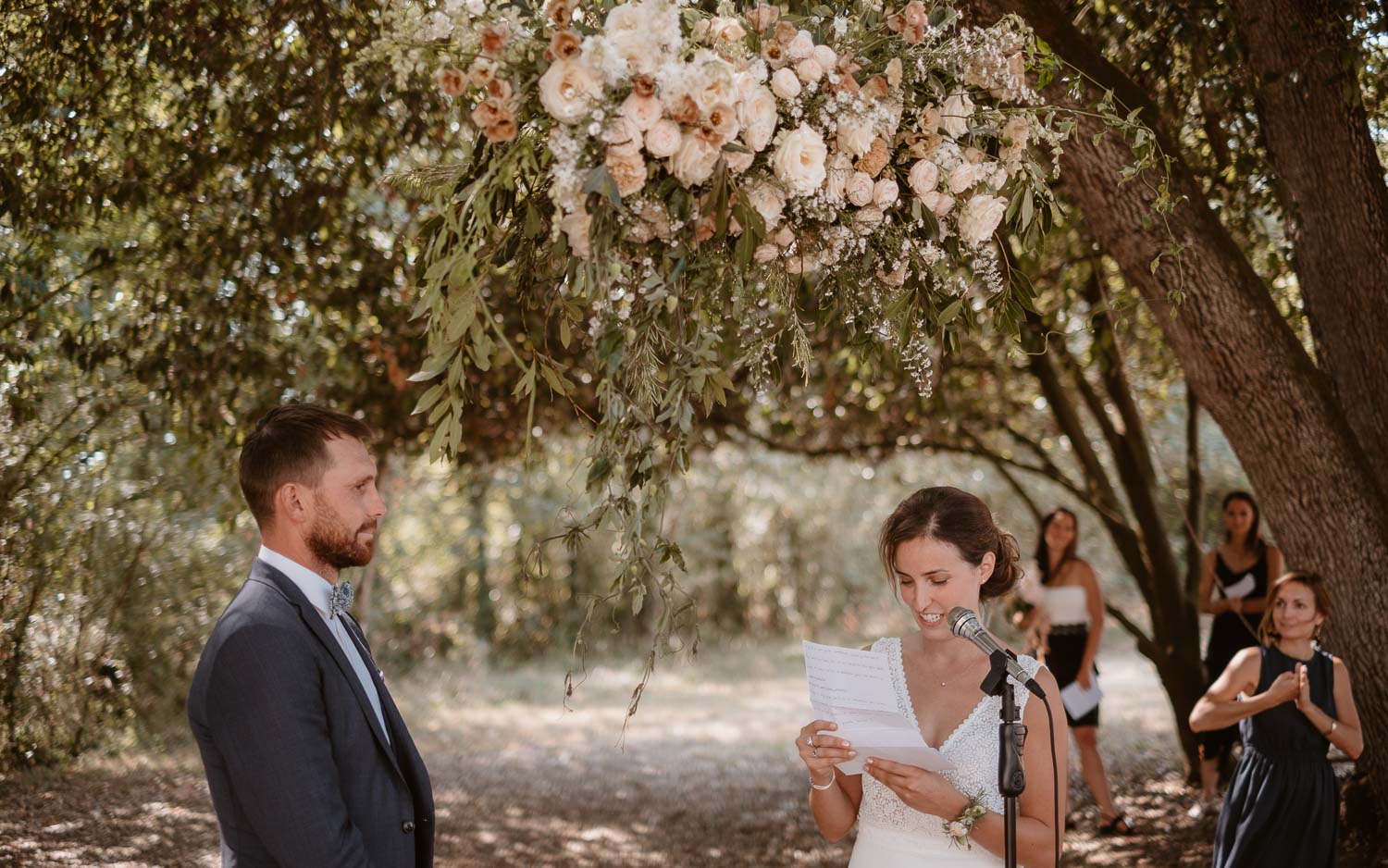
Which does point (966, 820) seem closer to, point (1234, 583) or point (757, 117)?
point (757, 117)

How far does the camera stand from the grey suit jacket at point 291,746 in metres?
2.18

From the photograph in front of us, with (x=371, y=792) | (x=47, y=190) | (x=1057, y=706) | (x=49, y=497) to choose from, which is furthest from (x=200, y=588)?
(x=1057, y=706)

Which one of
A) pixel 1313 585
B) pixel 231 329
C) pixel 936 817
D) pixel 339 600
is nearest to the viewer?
pixel 339 600

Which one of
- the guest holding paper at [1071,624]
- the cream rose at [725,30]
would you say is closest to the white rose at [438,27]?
the cream rose at [725,30]

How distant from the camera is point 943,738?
2.83 m

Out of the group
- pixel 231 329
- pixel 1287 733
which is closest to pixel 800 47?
pixel 1287 733

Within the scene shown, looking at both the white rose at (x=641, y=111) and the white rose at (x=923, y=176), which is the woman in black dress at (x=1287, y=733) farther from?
Result: the white rose at (x=641, y=111)

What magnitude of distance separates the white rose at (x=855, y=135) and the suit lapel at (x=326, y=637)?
1456 mm

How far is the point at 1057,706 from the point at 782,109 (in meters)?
1.52

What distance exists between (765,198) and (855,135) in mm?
214

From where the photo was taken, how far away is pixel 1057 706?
2.66 m

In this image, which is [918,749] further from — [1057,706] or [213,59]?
[213,59]

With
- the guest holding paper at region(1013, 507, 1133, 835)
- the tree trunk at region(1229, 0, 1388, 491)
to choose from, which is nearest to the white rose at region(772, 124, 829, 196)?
the tree trunk at region(1229, 0, 1388, 491)

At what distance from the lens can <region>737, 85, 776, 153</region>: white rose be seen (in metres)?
2.04
